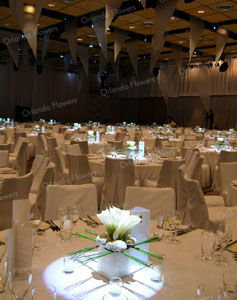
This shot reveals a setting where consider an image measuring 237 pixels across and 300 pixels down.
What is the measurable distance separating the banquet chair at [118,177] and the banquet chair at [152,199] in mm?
2092

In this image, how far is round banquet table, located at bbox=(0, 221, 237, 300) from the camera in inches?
69.1

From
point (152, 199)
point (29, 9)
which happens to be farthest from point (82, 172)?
point (29, 9)

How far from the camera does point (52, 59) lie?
2389 centimetres

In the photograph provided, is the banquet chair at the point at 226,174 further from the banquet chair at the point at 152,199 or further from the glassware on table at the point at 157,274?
the glassware on table at the point at 157,274

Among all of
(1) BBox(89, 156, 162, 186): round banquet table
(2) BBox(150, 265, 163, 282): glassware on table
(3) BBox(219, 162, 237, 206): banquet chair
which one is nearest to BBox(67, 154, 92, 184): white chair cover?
(1) BBox(89, 156, 162, 186): round banquet table

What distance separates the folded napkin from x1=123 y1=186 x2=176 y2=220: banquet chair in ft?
5.43

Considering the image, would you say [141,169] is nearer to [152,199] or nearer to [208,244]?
[152,199]

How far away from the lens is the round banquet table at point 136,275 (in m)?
1.75

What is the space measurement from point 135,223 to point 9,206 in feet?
7.85

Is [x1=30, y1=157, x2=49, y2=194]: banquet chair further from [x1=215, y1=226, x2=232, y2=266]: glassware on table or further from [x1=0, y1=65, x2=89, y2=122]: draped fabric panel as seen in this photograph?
[x1=0, y1=65, x2=89, y2=122]: draped fabric panel

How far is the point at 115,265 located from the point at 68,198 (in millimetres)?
1598

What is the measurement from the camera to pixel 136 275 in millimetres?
1928

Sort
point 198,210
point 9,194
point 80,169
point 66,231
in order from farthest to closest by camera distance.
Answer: point 80,169, point 198,210, point 9,194, point 66,231

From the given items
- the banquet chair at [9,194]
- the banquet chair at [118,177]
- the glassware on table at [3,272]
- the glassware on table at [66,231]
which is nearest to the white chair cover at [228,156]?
the banquet chair at [118,177]
